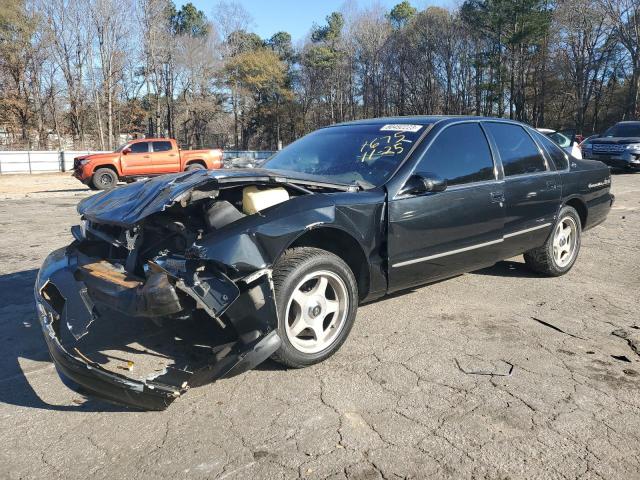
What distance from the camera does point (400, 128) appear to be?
418cm

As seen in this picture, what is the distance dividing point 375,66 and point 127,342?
6430 cm

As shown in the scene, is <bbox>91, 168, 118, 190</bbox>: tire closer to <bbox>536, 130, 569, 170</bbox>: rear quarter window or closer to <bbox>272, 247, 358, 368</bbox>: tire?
Answer: <bbox>536, 130, 569, 170</bbox>: rear quarter window

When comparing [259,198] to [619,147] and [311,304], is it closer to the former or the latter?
[311,304]

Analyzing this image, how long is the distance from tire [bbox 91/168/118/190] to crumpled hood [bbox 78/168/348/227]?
15559 mm

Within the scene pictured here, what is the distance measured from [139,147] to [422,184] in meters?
17.6

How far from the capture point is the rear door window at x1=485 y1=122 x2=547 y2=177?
15.0ft

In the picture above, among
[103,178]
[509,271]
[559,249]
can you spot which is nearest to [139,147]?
[103,178]

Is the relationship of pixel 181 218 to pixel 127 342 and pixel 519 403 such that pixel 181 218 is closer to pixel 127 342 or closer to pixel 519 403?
pixel 127 342

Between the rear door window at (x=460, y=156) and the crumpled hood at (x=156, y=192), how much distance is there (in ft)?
2.98

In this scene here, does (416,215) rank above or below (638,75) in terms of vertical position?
below

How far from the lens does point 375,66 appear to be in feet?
208

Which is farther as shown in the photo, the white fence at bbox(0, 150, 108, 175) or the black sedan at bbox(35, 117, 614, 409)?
the white fence at bbox(0, 150, 108, 175)

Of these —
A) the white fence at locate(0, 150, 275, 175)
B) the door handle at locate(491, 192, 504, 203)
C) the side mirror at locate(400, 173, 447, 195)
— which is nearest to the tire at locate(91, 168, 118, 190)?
the white fence at locate(0, 150, 275, 175)

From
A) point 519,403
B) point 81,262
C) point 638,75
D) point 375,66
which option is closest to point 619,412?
point 519,403
